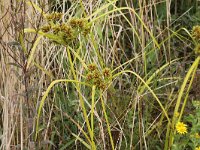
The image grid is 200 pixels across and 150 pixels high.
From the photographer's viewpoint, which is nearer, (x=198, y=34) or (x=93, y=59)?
(x=198, y=34)

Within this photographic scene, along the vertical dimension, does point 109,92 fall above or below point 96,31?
below

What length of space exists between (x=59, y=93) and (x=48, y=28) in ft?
1.90

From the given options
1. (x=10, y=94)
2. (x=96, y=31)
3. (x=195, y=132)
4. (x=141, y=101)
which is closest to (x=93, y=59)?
(x=96, y=31)

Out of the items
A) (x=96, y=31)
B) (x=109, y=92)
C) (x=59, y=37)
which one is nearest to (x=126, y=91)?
(x=109, y=92)

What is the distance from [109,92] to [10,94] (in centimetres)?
37

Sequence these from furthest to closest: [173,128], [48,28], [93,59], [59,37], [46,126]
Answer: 1. [93,59]
2. [46,126]
3. [173,128]
4. [48,28]
5. [59,37]

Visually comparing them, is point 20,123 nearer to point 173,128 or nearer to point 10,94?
point 10,94

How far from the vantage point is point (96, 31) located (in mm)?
1889

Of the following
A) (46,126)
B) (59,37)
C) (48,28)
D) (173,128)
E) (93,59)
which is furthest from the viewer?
(93,59)

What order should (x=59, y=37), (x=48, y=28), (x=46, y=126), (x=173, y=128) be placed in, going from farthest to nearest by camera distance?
(x=46, y=126), (x=173, y=128), (x=48, y=28), (x=59, y=37)

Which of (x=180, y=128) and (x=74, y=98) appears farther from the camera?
(x=74, y=98)

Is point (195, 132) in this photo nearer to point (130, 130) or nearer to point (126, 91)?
point (130, 130)

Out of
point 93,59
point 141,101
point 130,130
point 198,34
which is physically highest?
point 198,34

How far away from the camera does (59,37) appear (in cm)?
125
